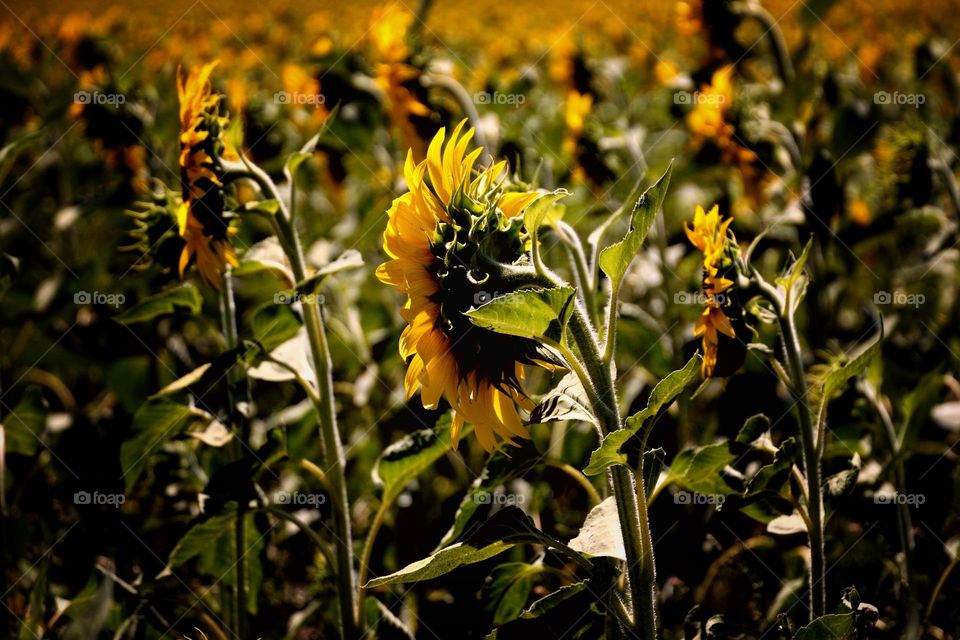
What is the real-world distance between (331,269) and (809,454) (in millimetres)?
783

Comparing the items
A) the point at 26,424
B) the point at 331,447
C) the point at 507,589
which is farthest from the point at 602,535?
the point at 26,424

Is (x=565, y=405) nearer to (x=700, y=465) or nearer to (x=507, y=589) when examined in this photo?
(x=700, y=465)

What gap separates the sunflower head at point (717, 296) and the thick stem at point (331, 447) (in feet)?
2.04

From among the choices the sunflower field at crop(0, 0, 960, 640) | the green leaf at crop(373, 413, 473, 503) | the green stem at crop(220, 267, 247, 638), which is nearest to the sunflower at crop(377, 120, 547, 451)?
the sunflower field at crop(0, 0, 960, 640)

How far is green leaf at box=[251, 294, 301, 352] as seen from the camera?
1.51 meters

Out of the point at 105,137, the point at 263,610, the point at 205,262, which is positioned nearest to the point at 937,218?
the point at 205,262

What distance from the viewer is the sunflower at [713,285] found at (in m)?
1.18

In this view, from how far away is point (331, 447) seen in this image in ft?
4.64

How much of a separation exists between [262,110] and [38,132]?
34.6 inches

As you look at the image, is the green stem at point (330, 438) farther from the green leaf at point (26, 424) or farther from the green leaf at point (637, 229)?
the green leaf at point (26, 424)

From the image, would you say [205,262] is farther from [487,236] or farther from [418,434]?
[487,236]

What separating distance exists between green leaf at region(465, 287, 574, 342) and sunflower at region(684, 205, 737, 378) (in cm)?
31

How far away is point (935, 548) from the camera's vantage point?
170 cm

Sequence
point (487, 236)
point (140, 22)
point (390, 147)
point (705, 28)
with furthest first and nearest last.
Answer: point (140, 22) → point (390, 147) → point (705, 28) → point (487, 236)
